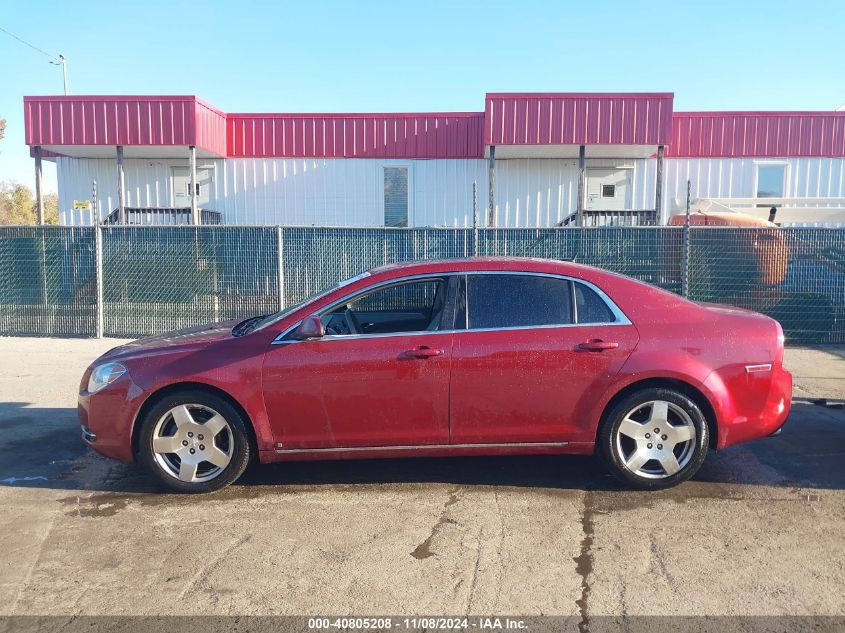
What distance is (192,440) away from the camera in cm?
466

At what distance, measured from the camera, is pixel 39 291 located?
11227mm

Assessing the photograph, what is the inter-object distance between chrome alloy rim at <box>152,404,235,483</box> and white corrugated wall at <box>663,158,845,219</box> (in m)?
18.1

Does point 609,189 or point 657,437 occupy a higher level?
point 609,189

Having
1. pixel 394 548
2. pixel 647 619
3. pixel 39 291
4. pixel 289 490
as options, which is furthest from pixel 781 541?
pixel 39 291

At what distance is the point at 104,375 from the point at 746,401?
432cm

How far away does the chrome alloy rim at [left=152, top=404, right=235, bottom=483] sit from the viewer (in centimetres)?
463

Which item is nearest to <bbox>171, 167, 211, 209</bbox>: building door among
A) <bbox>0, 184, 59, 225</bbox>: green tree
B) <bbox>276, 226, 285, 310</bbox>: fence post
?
<bbox>276, 226, 285, 310</bbox>: fence post

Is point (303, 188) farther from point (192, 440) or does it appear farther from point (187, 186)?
point (192, 440)

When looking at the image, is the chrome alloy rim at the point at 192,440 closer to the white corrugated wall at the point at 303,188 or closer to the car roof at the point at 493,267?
the car roof at the point at 493,267

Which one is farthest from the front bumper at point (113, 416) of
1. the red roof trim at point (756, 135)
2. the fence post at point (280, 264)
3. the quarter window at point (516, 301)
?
Answer: the red roof trim at point (756, 135)

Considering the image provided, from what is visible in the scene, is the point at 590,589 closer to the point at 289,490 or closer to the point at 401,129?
the point at 289,490

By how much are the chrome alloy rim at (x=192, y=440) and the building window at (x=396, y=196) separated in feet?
53.9

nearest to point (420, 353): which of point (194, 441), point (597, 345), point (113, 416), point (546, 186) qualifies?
point (597, 345)

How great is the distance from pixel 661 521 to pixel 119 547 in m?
3.17
